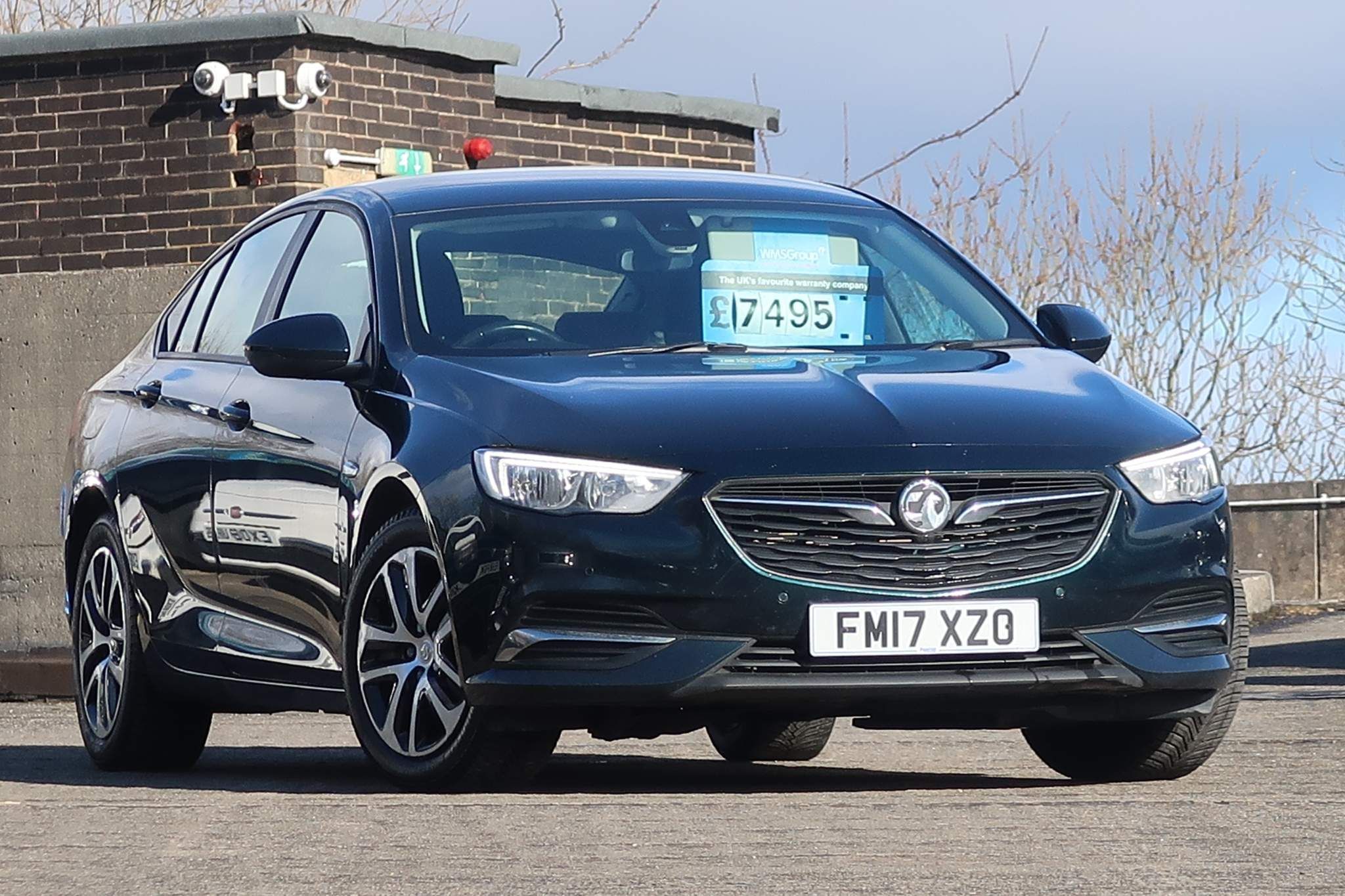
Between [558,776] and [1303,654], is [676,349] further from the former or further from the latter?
[1303,654]

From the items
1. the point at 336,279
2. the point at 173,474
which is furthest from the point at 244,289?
the point at 336,279

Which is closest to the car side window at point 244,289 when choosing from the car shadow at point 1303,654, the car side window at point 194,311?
the car side window at point 194,311

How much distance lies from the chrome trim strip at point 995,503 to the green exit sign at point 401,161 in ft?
31.4

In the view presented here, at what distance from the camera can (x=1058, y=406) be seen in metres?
6.60

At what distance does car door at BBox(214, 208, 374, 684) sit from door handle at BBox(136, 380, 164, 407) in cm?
59

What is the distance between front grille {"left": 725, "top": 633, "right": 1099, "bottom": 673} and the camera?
625cm

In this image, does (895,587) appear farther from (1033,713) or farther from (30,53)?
(30,53)

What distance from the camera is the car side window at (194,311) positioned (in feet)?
28.5

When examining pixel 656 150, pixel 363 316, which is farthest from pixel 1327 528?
pixel 363 316

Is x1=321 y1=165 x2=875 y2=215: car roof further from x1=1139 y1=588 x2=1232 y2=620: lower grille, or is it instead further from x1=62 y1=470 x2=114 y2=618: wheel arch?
x1=1139 y1=588 x2=1232 y2=620: lower grille

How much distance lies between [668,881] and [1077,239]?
27575 mm

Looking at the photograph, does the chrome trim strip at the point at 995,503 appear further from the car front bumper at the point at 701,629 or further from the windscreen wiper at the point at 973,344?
the windscreen wiper at the point at 973,344

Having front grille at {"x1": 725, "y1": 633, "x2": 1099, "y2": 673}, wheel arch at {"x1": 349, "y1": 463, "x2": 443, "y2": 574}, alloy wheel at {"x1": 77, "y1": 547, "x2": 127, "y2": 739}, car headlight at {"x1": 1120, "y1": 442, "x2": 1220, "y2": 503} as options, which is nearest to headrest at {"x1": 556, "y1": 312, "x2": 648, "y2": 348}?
wheel arch at {"x1": 349, "y1": 463, "x2": 443, "y2": 574}

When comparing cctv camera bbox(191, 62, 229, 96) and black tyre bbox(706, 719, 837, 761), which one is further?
cctv camera bbox(191, 62, 229, 96)
